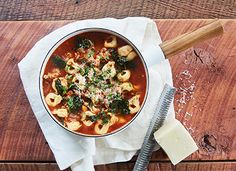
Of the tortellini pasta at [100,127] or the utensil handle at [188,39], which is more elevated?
the utensil handle at [188,39]

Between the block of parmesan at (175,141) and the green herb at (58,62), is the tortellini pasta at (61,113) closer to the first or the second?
the green herb at (58,62)

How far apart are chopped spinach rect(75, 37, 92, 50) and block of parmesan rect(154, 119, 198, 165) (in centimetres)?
25

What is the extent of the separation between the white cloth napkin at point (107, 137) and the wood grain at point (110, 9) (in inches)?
4.4

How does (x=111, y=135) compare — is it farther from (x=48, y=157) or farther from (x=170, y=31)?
(x=170, y=31)

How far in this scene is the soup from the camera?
48.7 inches

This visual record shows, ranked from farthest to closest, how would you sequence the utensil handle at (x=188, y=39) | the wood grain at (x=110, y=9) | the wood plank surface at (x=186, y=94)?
the wood grain at (x=110, y=9) < the wood plank surface at (x=186, y=94) < the utensil handle at (x=188, y=39)

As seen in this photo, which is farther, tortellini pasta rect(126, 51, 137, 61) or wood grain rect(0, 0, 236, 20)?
wood grain rect(0, 0, 236, 20)

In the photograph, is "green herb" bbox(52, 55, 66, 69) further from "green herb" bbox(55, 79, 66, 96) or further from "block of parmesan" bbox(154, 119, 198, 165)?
"block of parmesan" bbox(154, 119, 198, 165)

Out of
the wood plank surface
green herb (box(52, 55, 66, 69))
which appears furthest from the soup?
the wood plank surface

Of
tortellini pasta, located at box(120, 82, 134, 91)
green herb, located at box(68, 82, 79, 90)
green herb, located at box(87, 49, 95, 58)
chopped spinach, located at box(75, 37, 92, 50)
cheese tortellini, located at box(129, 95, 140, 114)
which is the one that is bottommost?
cheese tortellini, located at box(129, 95, 140, 114)

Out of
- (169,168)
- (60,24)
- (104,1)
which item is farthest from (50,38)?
(169,168)

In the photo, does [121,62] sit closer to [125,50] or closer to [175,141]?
[125,50]

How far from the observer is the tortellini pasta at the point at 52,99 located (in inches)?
48.6

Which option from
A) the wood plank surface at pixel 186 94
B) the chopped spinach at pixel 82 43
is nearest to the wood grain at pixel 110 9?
the wood plank surface at pixel 186 94
